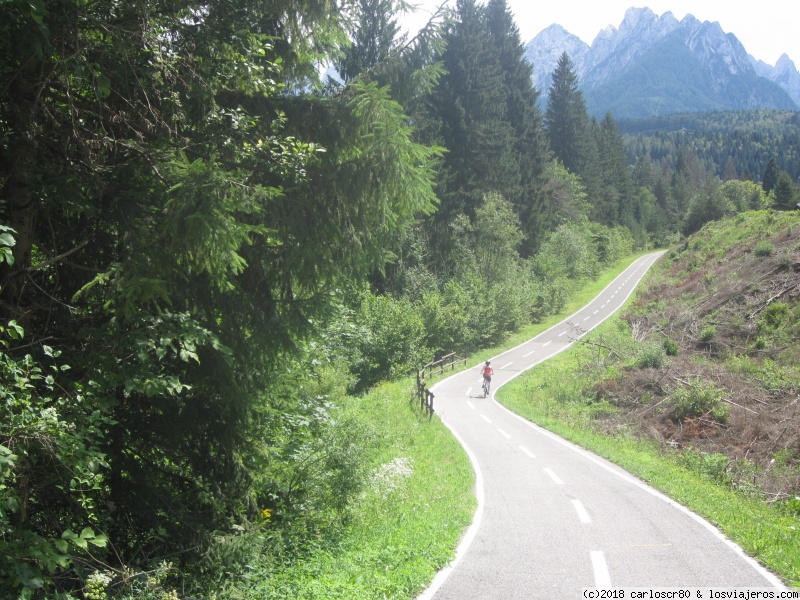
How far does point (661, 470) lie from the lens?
12.3m

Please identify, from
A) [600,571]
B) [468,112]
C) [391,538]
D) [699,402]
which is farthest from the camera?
[468,112]

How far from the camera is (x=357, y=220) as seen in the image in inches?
255

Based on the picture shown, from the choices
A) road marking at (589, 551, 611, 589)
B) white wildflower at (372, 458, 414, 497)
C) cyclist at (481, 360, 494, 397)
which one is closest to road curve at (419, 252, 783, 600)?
road marking at (589, 551, 611, 589)

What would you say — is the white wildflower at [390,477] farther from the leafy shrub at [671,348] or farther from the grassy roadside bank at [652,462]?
the leafy shrub at [671,348]

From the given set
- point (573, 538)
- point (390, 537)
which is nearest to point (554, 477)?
point (573, 538)

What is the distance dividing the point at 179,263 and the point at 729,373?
1979cm

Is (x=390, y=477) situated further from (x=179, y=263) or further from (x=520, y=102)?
(x=520, y=102)

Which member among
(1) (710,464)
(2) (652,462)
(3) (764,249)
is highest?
(3) (764,249)

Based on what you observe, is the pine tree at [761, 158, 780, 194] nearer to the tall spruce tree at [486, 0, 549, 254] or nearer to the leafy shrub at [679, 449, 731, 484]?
the tall spruce tree at [486, 0, 549, 254]

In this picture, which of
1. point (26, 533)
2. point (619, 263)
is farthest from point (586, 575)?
point (619, 263)

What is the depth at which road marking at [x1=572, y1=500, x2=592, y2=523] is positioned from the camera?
8470mm

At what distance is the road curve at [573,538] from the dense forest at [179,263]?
231 cm

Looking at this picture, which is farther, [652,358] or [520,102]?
[520,102]

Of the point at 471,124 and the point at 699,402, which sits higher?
the point at 471,124
